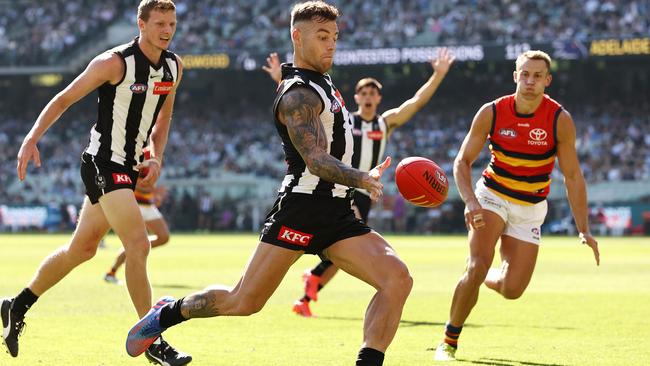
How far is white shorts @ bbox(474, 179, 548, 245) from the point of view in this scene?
30.9 ft

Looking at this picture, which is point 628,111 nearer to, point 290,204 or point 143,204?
point 143,204

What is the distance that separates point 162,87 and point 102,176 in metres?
0.86

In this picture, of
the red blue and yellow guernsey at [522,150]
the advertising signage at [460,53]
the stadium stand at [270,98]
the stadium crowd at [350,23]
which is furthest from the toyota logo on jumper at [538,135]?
the stadium crowd at [350,23]

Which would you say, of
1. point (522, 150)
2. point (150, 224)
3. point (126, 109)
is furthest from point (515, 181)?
point (150, 224)

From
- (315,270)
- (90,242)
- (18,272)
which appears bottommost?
(18,272)

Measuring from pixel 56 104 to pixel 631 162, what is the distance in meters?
37.9

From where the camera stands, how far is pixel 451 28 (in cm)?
4797

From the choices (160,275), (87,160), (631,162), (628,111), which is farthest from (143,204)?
(628,111)

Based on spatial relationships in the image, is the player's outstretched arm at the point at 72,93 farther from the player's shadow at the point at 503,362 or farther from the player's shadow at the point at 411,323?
the player's shadow at the point at 411,323

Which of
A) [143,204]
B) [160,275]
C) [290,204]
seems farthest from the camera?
[160,275]

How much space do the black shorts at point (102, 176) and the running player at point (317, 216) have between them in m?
1.81

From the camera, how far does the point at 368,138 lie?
1398cm

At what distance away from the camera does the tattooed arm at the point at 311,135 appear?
21.4ft

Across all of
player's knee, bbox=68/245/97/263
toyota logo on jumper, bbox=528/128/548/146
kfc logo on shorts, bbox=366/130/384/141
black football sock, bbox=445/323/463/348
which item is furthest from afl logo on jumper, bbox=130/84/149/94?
kfc logo on shorts, bbox=366/130/384/141
